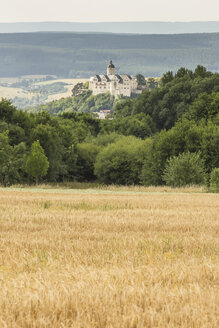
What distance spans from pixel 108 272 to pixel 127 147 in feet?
283

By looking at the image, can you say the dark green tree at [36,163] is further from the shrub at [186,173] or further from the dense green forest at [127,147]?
the shrub at [186,173]

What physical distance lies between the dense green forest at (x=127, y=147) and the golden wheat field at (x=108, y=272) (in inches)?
1405

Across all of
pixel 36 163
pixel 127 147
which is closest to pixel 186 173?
pixel 36 163

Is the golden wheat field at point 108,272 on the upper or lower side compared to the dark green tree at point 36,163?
lower

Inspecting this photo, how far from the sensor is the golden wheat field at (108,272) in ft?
14.2

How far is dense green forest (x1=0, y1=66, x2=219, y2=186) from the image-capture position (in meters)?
63.2

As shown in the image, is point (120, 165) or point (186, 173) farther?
point (120, 165)

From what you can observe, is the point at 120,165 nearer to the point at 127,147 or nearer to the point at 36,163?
the point at 127,147

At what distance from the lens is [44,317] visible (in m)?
4.27

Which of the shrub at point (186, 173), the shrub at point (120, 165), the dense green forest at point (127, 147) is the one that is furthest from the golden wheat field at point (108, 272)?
the shrub at point (120, 165)

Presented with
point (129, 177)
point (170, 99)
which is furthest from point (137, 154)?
point (170, 99)

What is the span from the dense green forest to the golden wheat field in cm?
3570

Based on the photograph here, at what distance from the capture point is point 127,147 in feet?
302

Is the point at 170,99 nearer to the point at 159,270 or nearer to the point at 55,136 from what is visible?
the point at 55,136
